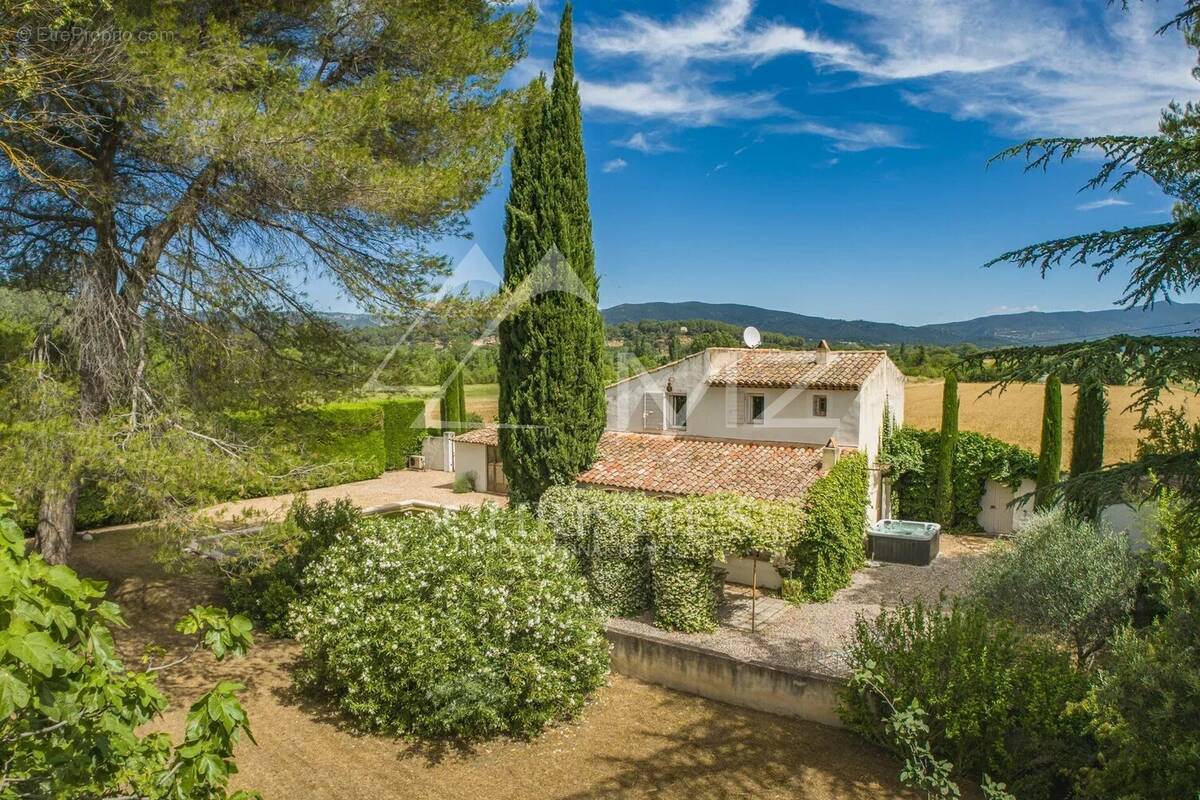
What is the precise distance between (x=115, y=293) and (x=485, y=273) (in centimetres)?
627

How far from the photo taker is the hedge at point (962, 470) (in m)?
21.6

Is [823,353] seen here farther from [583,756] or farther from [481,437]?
[583,756]

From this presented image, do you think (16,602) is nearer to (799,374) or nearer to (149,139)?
(149,139)

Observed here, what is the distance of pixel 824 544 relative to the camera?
15.5 meters

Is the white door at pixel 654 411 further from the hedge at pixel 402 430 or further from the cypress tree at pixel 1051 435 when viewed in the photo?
the hedge at pixel 402 430

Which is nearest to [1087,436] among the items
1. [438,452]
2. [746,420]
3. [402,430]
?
[746,420]

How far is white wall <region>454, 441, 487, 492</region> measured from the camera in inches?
1065

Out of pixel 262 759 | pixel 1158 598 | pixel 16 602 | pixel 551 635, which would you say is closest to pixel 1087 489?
pixel 1158 598

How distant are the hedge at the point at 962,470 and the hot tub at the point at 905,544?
2904 mm

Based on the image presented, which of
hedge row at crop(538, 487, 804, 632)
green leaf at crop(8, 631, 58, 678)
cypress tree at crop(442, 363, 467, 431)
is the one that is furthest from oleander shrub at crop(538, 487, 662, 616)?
cypress tree at crop(442, 363, 467, 431)

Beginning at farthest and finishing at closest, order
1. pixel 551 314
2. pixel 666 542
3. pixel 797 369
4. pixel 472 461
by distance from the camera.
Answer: pixel 472 461
pixel 797 369
pixel 551 314
pixel 666 542

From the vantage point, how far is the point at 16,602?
278 cm

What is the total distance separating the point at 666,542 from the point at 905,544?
8.68 m

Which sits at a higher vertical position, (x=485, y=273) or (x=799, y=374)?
(x=485, y=273)
